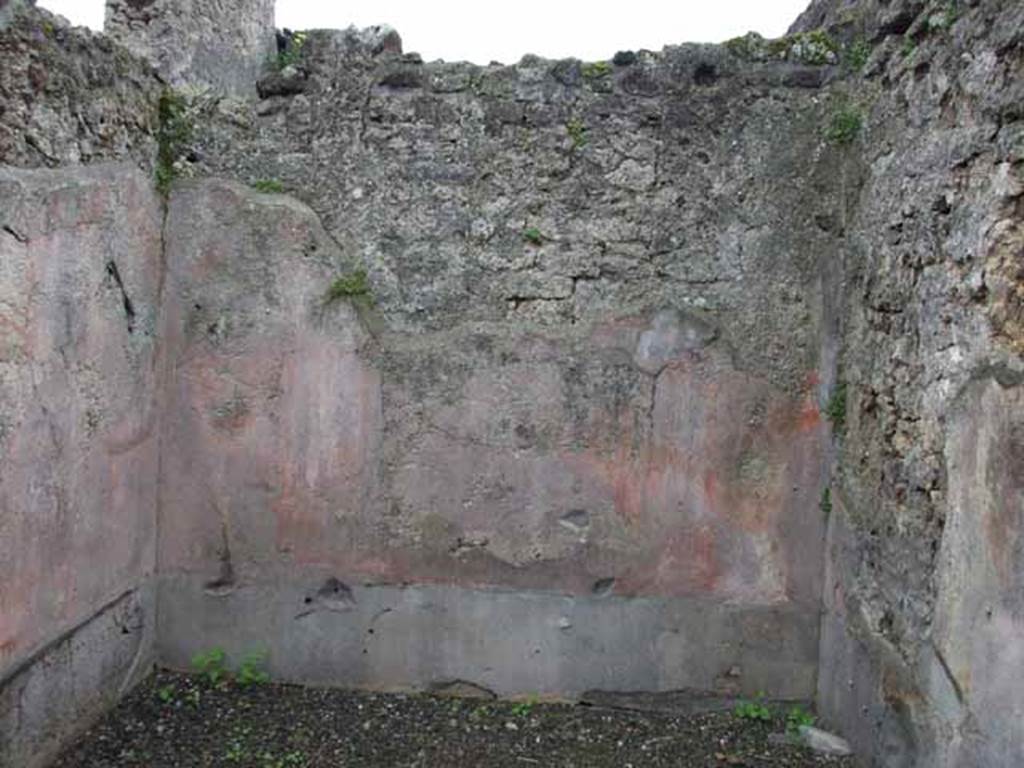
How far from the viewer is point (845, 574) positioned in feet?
10.9

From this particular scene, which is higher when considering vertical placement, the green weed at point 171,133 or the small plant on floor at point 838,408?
the green weed at point 171,133

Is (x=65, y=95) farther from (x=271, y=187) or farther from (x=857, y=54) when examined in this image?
(x=857, y=54)

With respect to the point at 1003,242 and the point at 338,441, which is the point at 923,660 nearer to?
the point at 1003,242

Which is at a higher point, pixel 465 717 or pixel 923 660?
pixel 923 660

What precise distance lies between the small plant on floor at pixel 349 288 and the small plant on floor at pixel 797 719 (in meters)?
2.20

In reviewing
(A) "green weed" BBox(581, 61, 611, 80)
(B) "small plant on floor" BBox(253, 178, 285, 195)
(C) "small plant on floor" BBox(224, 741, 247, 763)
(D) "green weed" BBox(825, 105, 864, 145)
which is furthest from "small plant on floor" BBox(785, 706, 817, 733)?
(B) "small plant on floor" BBox(253, 178, 285, 195)

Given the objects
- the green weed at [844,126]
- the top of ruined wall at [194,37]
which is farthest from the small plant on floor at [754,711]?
the top of ruined wall at [194,37]

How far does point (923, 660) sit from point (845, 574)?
26.6 inches

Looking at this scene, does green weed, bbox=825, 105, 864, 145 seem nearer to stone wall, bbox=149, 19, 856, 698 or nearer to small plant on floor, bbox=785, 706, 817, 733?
stone wall, bbox=149, 19, 856, 698

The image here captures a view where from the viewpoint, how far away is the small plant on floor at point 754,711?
3.54 meters

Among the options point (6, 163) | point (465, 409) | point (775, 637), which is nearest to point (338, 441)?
point (465, 409)

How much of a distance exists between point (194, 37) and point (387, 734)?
3.20 meters

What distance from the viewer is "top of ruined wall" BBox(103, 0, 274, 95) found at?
173 inches

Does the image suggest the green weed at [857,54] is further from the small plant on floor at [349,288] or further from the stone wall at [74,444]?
the stone wall at [74,444]
